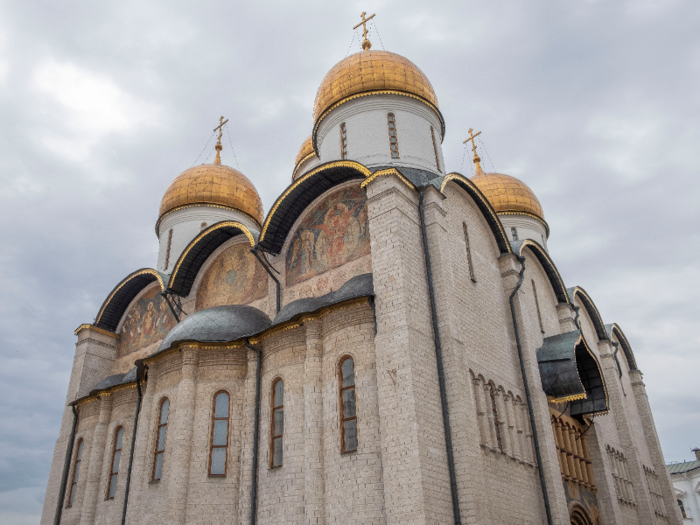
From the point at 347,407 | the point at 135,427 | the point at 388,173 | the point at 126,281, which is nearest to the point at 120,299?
the point at 126,281

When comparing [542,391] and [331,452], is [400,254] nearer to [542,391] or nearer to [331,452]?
[331,452]

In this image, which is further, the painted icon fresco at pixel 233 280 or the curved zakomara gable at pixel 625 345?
the curved zakomara gable at pixel 625 345

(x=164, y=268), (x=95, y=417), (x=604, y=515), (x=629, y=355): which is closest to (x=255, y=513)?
(x=95, y=417)

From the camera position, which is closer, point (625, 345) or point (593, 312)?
point (593, 312)

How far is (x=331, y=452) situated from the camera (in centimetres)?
845

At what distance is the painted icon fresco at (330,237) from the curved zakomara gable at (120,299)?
474 centimetres

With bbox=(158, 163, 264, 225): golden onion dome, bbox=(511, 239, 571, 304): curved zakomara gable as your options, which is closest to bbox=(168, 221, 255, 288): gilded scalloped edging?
bbox=(158, 163, 264, 225): golden onion dome

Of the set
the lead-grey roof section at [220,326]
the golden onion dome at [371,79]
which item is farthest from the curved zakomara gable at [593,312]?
the lead-grey roof section at [220,326]

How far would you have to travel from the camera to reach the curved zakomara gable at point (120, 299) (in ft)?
47.5

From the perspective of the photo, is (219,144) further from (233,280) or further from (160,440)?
(160,440)

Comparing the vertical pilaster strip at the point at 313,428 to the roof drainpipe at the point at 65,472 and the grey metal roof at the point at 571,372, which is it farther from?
the roof drainpipe at the point at 65,472

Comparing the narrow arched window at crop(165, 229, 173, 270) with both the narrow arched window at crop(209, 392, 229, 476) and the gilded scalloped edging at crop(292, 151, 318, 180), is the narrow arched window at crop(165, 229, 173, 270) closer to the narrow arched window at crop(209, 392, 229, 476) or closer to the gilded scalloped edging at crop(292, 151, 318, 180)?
the gilded scalloped edging at crop(292, 151, 318, 180)

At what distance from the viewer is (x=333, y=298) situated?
31.4ft

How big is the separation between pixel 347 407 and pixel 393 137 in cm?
631
